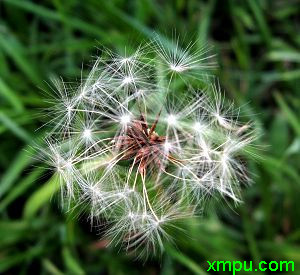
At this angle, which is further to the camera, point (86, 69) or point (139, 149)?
point (86, 69)

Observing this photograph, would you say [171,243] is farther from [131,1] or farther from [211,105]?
[131,1]

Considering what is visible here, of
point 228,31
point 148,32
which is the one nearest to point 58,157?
point 148,32

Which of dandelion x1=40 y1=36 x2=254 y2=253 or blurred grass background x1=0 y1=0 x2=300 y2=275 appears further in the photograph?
blurred grass background x1=0 y1=0 x2=300 y2=275

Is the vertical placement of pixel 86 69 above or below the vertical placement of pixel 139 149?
above

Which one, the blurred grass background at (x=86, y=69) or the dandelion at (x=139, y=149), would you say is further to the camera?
Answer: the blurred grass background at (x=86, y=69)
